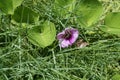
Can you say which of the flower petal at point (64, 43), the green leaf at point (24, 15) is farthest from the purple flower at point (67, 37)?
the green leaf at point (24, 15)

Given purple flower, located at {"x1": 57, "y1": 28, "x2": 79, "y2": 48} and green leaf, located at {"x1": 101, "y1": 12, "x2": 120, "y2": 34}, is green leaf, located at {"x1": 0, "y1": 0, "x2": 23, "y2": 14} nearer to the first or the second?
purple flower, located at {"x1": 57, "y1": 28, "x2": 79, "y2": 48}

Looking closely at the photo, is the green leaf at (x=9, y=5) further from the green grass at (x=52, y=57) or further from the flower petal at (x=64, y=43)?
the flower petal at (x=64, y=43)

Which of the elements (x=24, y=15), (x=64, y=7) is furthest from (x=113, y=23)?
(x=24, y=15)

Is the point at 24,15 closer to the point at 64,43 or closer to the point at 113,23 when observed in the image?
the point at 64,43

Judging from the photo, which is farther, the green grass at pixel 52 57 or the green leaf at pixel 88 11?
the green leaf at pixel 88 11

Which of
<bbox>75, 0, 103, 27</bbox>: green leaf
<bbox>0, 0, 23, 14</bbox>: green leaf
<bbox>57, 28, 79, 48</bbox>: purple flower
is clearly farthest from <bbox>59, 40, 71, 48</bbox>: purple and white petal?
<bbox>0, 0, 23, 14</bbox>: green leaf

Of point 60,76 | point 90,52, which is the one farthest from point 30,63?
point 90,52
